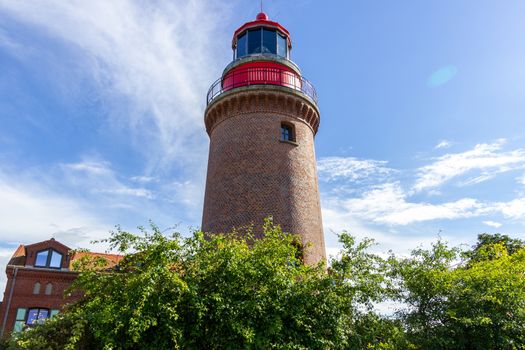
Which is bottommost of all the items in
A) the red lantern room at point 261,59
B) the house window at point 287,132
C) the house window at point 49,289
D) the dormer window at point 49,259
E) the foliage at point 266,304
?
the foliage at point 266,304

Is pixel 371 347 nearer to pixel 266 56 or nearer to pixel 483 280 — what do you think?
pixel 483 280

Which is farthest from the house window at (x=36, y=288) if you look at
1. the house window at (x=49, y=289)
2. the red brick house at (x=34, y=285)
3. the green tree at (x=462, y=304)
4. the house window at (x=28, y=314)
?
the green tree at (x=462, y=304)

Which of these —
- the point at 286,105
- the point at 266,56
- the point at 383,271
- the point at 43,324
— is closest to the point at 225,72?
the point at 266,56

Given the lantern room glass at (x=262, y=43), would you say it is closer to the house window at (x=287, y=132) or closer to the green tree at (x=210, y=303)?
the house window at (x=287, y=132)

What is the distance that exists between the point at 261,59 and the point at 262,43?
62.9 inches

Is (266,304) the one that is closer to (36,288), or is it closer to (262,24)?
(262,24)

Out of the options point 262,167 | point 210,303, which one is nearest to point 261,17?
point 262,167

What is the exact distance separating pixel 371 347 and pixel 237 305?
3.62 m

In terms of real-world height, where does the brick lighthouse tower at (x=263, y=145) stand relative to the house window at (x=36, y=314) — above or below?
above

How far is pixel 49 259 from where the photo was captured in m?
27.0

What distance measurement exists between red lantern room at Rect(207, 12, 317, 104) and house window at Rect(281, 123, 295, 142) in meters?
1.88

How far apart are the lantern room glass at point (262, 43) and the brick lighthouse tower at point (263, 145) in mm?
52

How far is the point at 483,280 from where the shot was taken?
1088cm

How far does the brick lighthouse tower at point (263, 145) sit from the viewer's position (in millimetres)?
15891
